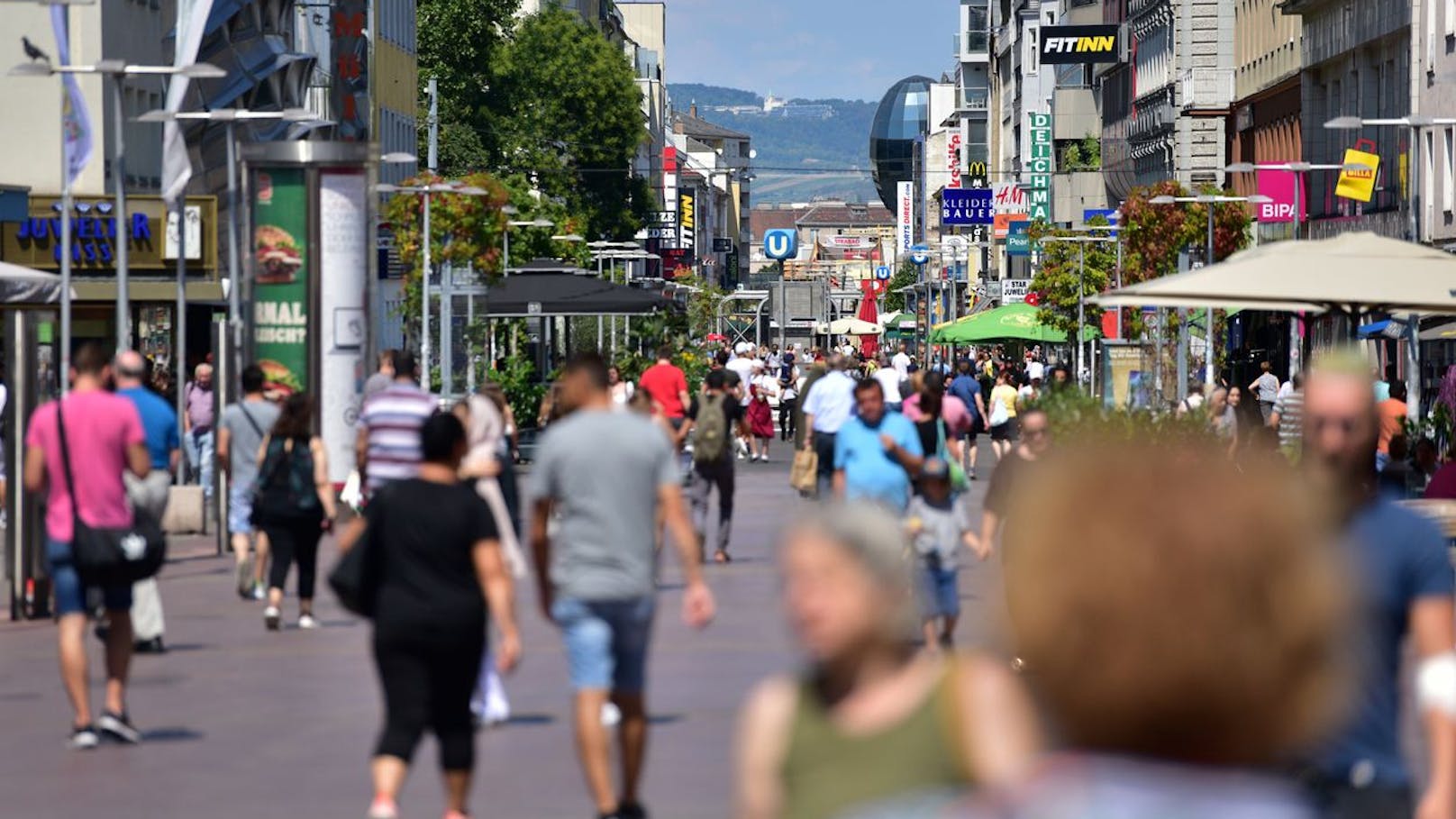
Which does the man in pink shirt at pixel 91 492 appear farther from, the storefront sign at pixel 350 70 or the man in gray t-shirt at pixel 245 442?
the storefront sign at pixel 350 70

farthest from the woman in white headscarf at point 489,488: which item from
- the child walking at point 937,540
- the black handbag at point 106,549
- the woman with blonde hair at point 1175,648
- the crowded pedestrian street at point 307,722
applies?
the woman with blonde hair at point 1175,648

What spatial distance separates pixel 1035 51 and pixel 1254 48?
2549 inches

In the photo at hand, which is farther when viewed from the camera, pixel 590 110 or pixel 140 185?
pixel 590 110

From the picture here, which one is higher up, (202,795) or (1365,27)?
(1365,27)

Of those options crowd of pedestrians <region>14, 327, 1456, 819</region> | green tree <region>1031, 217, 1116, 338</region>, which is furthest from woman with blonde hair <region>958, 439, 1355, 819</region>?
green tree <region>1031, 217, 1116, 338</region>

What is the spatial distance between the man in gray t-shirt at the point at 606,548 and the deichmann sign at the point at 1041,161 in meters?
113

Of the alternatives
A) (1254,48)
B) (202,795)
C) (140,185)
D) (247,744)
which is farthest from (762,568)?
(1254,48)

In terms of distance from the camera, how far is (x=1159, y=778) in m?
2.31

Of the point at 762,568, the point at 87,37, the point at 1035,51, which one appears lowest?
the point at 762,568

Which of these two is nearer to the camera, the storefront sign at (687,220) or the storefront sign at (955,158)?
the storefront sign at (687,220)

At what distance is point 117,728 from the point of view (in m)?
12.9

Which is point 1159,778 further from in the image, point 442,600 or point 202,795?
point 202,795

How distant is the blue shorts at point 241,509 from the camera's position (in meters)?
20.3

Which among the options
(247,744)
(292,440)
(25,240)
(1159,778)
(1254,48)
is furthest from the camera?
(1254,48)
